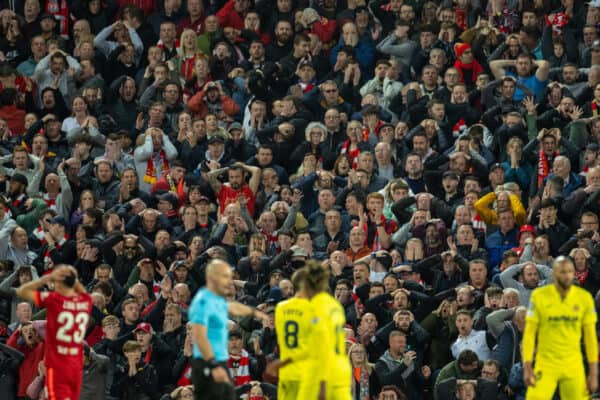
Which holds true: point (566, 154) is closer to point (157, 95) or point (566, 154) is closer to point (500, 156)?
point (500, 156)

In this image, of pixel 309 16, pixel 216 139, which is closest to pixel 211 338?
pixel 216 139

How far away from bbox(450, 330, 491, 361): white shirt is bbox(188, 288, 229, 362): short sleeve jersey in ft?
19.9

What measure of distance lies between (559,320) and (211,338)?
3.66 meters

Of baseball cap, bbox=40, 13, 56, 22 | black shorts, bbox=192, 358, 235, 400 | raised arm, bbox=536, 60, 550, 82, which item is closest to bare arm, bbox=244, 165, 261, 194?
raised arm, bbox=536, 60, 550, 82

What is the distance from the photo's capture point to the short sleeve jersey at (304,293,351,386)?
17.0 m

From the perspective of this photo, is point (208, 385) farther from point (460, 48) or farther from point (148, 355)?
point (460, 48)

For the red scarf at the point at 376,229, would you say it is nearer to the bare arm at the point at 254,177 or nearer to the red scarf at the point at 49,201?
the bare arm at the point at 254,177

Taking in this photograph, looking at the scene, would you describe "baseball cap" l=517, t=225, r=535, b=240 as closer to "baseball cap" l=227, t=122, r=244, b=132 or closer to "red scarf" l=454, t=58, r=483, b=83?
"red scarf" l=454, t=58, r=483, b=83

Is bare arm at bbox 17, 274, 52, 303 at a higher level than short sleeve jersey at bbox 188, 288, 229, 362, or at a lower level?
higher

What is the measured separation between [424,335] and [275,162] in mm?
5294

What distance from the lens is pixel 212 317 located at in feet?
54.5

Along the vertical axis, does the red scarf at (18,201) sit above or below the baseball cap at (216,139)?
below

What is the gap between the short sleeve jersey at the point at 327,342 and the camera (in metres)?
17.0

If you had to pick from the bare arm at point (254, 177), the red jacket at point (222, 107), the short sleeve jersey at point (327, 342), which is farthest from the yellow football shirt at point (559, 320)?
the red jacket at point (222, 107)
